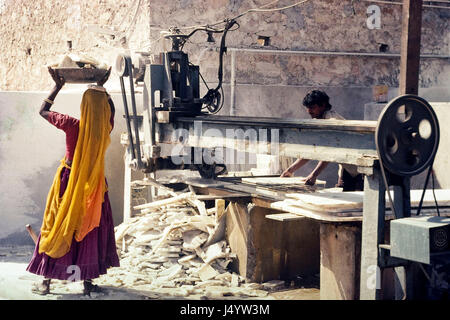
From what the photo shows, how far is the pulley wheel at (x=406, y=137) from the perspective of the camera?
392cm

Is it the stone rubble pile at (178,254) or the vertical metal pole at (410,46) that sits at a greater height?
the vertical metal pole at (410,46)

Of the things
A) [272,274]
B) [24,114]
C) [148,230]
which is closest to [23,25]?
[24,114]

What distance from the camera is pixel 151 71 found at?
648cm

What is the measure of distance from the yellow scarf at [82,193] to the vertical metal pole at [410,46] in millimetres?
2777

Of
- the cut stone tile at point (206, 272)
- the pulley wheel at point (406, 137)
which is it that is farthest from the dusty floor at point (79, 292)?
the pulley wheel at point (406, 137)

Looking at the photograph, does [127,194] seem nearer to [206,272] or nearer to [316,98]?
[206,272]

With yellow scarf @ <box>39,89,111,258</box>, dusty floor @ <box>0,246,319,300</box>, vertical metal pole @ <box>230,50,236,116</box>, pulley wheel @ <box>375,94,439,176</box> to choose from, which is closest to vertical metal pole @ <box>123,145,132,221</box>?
dusty floor @ <box>0,246,319,300</box>

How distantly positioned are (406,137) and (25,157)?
18.2 feet

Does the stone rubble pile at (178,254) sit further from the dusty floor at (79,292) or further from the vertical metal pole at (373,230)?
the vertical metal pole at (373,230)

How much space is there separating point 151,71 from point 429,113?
3230 millimetres

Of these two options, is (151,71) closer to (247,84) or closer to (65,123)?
(65,123)

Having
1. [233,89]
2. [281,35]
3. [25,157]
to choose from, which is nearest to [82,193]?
[25,157]

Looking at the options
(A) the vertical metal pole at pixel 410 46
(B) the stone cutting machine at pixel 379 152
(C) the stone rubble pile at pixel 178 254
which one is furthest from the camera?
(C) the stone rubble pile at pixel 178 254
